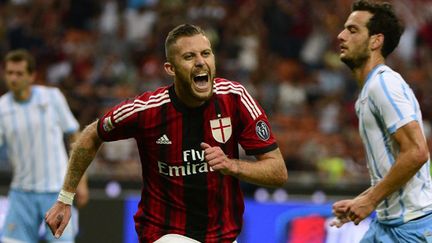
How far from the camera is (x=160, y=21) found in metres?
14.3

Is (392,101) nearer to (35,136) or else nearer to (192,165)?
(192,165)

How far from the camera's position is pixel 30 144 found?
8.47m

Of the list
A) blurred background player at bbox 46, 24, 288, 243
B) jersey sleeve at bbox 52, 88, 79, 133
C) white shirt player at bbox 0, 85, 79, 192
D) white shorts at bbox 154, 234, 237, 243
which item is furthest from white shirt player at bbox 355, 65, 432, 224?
white shirt player at bbox 0, 85, 79, 192

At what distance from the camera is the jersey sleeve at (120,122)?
5.37 meters

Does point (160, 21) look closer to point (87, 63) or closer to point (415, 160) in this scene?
point (87, 63)

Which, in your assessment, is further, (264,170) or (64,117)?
(64,117)

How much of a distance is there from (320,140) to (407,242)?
714cm

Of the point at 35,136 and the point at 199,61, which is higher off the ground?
the point at 199,61

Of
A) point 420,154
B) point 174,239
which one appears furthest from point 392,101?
point 174,239

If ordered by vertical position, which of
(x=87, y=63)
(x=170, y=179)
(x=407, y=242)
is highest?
(x=87, y=63)

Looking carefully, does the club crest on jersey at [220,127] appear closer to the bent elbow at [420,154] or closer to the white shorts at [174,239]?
the white shorts at [174,239]

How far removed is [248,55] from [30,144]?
21.1 ft

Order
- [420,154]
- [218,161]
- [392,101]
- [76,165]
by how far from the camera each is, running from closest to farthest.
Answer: [218,161]
[420,154]
[392,101]
[76,165]

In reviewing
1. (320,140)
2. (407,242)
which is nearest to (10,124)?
(407,242)
